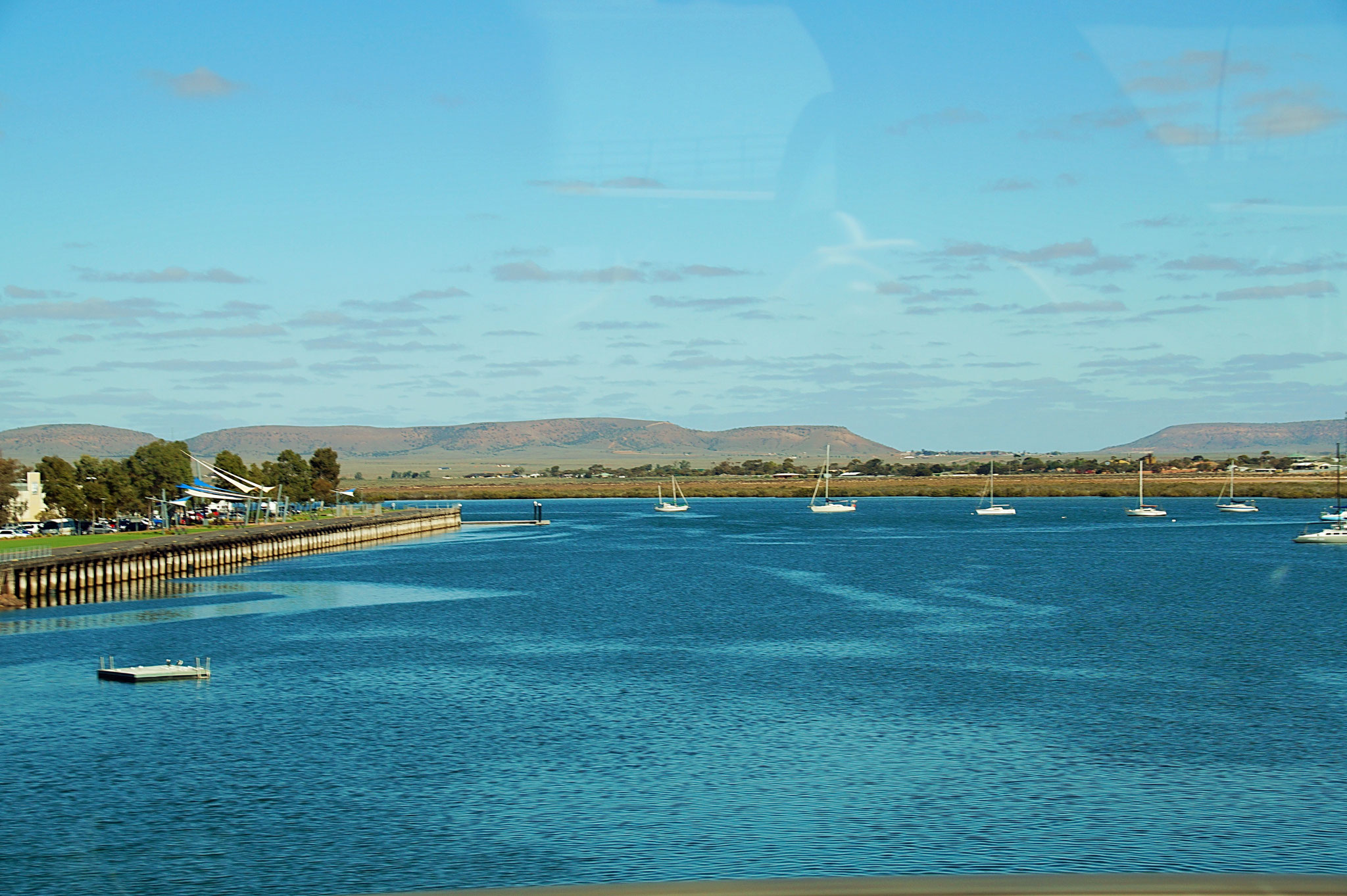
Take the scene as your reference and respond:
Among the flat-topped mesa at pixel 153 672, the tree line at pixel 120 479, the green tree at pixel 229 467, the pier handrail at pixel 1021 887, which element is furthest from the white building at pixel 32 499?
the pier handrail at pixel 1021 887

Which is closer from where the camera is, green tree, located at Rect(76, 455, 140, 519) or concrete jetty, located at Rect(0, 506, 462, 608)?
concrete jetty, located at Rect(0, 506, 462, 608)

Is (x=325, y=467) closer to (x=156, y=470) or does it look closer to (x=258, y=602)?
(x=156, y=470)

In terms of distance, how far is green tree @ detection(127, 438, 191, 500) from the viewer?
12712cm

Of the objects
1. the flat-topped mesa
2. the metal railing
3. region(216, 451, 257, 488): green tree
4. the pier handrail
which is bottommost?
the flat-topped mesa

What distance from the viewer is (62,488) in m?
108

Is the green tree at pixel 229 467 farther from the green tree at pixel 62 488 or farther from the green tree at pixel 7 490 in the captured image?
the green tree at pixel 7 490

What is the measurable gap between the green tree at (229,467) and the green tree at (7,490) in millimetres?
32886

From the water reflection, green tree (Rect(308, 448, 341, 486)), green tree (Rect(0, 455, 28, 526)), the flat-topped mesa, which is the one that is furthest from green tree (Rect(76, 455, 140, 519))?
the flat-topped mesa

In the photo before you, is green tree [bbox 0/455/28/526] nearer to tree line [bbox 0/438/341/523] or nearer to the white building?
tree line [bbox 0/438/341/523]

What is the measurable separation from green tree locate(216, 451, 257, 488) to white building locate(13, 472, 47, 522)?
2465cm

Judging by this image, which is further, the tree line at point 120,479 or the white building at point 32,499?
the white building at point 32,499

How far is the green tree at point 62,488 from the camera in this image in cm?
10794

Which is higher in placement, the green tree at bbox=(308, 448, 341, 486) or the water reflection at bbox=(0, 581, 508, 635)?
the green tree at bbox=(308, 448, 341, 486)

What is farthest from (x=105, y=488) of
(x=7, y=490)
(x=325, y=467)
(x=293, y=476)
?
(x=325, y=467)
